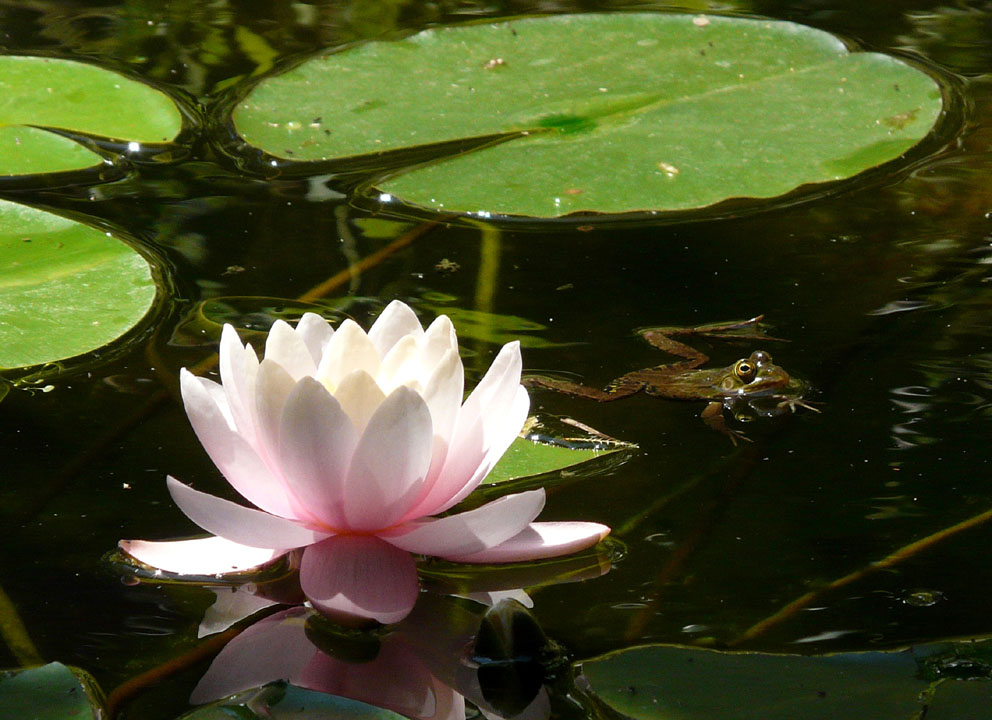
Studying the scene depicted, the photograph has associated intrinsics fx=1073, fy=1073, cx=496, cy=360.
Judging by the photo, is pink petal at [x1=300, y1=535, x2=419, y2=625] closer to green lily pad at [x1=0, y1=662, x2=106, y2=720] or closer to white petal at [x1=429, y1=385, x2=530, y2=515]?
white petal at [x1=429, y1=385, x2=530, y2=515]

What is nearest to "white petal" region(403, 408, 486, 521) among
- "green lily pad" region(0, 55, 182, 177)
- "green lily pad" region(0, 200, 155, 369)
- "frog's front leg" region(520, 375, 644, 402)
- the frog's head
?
"frog's front leg" region(520, 375, 644, 402)

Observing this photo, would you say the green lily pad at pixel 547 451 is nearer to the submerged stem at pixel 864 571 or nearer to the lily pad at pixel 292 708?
the submerged stem at pixel 864 571

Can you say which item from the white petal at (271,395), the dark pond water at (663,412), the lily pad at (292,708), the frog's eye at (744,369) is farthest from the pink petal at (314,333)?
the frog's eye at (744,369)

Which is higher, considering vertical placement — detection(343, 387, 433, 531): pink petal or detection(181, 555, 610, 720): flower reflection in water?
detection(343, 387, 433, 531): pink petal

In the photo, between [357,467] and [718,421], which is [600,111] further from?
[357,467]

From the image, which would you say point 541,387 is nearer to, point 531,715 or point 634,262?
point 634,262

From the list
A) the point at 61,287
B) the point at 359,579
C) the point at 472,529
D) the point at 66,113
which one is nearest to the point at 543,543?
the point at 472,529

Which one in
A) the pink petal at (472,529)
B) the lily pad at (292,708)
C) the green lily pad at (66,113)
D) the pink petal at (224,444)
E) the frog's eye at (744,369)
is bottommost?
the green lily pad at (66,113)

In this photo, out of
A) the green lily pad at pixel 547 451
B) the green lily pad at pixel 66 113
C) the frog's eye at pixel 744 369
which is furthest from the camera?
the green lily pad at pixel 66 113
